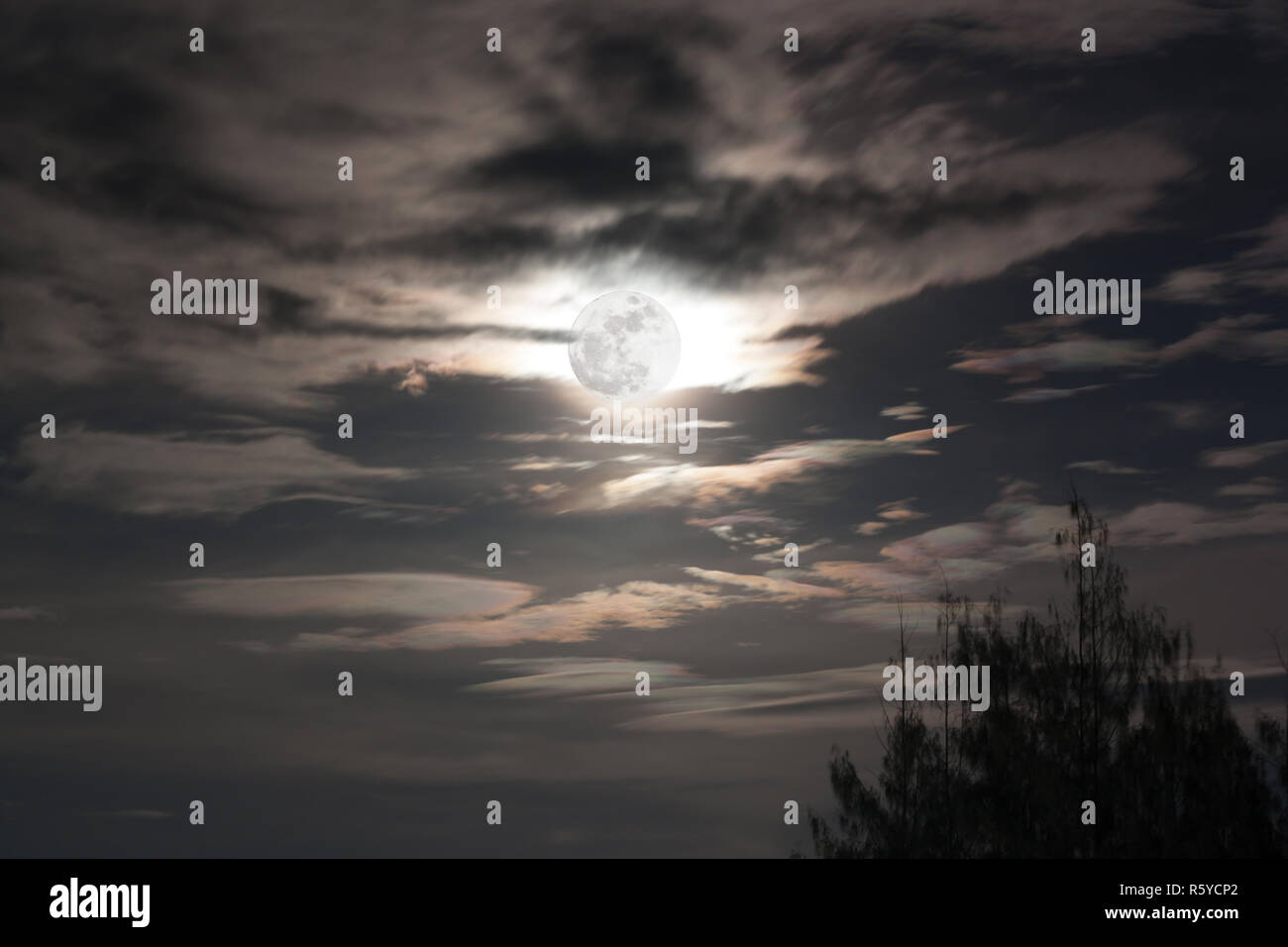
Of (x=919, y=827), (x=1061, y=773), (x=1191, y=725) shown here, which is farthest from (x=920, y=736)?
(x=1191, y=725)
